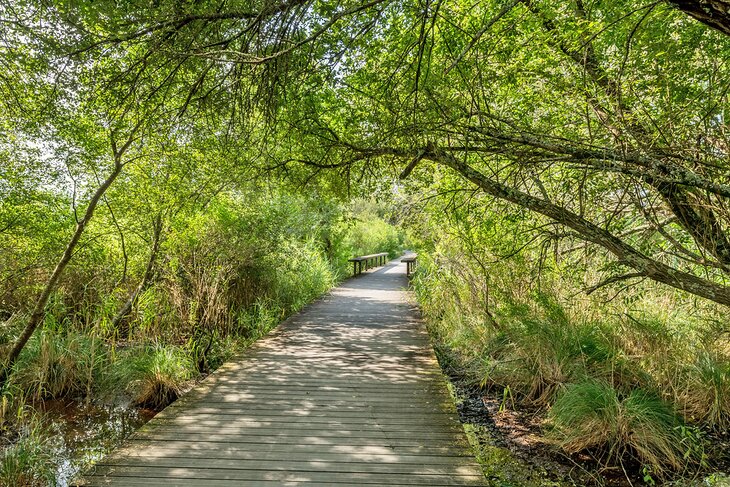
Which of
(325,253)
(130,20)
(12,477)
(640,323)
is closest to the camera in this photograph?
(130,20)

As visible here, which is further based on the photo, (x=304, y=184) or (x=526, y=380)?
(x=304, y=184)

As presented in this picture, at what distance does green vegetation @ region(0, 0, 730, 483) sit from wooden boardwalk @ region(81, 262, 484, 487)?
116cm

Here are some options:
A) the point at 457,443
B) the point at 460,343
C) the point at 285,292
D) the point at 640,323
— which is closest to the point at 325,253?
the point at 285,292

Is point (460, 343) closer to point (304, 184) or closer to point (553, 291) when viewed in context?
point (553, 291)

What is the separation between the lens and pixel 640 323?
523cm

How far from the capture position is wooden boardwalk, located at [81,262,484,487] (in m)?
2.98

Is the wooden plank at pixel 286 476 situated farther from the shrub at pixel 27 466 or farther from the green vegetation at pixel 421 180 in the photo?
the green vegetation at pixel 421 180

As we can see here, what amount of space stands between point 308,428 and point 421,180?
3.64 meters

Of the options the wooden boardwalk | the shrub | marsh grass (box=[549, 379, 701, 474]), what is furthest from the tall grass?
the shrub

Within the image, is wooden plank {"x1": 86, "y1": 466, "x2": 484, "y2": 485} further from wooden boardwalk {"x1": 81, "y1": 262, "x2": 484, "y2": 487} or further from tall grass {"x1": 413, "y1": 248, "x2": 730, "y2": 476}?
tall grass {"x1": 413, "y1": 248, "x2": 730, "y2": 476}

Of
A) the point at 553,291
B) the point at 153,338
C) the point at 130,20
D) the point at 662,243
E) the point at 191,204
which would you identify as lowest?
the point at 153,338

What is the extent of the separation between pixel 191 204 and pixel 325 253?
938 centimetres

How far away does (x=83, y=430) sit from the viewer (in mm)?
4633

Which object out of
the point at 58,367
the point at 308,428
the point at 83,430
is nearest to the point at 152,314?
the point at 58,367
